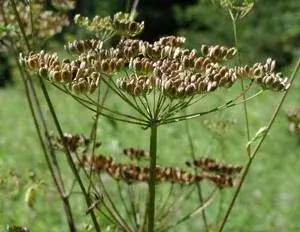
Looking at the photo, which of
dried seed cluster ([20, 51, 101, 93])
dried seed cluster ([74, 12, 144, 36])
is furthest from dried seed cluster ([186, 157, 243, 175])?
dried seed cluster ([20, 51, 101, 93])

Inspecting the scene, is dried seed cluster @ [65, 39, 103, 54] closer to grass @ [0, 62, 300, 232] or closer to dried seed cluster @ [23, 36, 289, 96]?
dried seed cluster @ [23, 36, 289, 96]

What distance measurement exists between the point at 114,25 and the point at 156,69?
14.4 inches

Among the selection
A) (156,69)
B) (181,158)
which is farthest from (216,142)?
(156,69)

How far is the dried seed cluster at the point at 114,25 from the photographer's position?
2.33 m

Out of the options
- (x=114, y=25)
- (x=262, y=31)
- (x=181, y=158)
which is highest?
(x=262, y=31)

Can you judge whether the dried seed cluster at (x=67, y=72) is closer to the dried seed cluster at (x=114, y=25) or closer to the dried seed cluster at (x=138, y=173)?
the dried seed cluster at (x=114, y=25)

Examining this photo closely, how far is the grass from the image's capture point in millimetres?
6480

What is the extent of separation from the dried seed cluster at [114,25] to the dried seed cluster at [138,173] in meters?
0.43

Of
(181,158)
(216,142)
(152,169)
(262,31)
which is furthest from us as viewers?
(262,31)

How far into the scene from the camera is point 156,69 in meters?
2.02

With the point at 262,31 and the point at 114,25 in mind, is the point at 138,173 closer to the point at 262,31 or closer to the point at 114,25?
the point at 114,25

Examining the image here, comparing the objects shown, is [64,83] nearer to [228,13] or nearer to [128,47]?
[128,47]

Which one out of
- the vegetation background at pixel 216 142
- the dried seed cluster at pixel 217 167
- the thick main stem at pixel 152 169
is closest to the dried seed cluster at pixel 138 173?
the dried seed cluster at pixel 217 167

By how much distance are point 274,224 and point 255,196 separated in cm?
123
